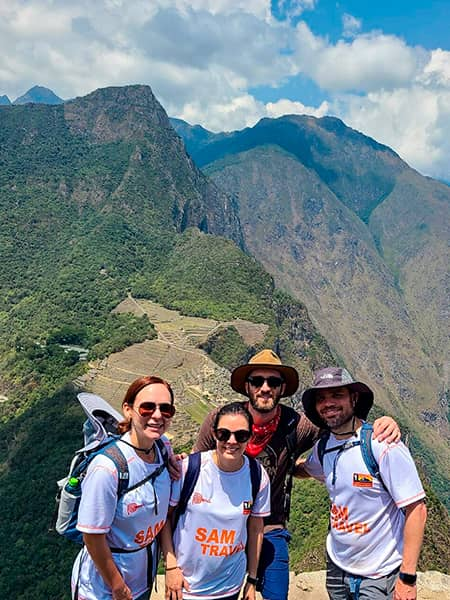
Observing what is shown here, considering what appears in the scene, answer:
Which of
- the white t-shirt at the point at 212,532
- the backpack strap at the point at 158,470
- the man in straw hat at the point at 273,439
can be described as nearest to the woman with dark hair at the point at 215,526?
the white t-shirt at the point at 212,532

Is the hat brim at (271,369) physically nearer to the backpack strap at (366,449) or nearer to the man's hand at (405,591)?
the backpack strap at (366,449)

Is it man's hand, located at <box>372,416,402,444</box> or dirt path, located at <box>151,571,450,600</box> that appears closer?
man's hand, located at <box>372,416,402,444</box>

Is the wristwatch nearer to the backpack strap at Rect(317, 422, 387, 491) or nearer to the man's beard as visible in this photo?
the backpack strap at Rect(317, 422, 387, 491)

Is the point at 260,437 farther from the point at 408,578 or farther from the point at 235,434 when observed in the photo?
the point at 408,578

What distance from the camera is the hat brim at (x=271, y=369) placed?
564cm

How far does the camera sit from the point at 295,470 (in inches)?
234

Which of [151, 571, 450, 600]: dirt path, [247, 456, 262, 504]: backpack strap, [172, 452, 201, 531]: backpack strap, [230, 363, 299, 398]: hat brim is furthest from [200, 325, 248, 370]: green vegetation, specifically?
[172, 452, 201, 531]: backpack strap

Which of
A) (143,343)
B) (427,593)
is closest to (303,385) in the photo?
(143,343)

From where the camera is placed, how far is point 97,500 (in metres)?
4.24

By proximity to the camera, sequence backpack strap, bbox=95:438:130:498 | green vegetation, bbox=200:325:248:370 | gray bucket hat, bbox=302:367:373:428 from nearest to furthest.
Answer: backpack strap, bbox=95:438:130:498 < gray bucket hat, bbox=302:367:373:428 < green vegetation, bbox=200:325:248:370

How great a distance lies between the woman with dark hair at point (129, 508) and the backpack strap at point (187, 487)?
0.59ft

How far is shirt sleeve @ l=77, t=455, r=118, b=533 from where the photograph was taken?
4238 millimetres

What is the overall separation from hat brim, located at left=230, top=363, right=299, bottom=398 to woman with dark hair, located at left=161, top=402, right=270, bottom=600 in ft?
2.46

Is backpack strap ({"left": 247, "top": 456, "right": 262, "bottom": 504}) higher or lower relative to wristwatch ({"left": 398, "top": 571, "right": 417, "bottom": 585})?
higher
